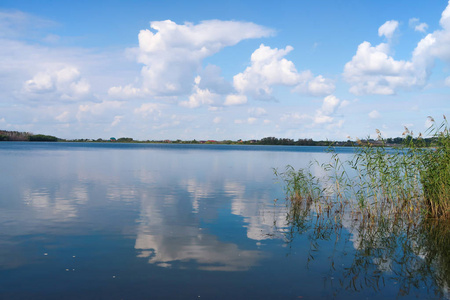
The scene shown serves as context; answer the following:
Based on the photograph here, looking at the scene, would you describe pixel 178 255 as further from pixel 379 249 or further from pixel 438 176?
pixel 438 176

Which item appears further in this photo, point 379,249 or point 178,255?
point 379,249

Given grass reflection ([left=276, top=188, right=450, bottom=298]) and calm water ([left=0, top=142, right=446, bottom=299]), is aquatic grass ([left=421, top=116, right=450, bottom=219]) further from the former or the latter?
calm water ([left=0, top=142, right=446, bottom=299])

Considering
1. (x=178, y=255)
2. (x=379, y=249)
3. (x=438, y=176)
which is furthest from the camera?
(x=438, y=176)

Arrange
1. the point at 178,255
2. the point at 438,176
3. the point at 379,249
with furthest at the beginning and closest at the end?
the point at 438,176, the point at 379,249, the point at 178,255

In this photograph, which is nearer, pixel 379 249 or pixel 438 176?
pixel 379 249

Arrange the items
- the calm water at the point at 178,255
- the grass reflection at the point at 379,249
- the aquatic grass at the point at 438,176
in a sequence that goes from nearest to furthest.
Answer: the calm water at the point at 178,255 < the grass reflection at the point at 379,249 < the aquatic grass at the point at 438,176

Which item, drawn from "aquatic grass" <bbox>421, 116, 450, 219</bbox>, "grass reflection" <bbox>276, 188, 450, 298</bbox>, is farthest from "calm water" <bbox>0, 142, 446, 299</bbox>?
"aquatic grass" <bbox>421, 116, 450, 219</bbox>

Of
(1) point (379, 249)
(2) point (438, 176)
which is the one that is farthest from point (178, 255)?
(2) point (438, 176)

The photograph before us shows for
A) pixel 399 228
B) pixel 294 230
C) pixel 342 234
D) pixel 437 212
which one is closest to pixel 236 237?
pixel 294 230

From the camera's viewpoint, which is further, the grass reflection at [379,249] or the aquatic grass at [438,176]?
the aquatic grass at [438,176]

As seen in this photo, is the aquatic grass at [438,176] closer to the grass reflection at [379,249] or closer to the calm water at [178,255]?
the grass reflection at [379,249]

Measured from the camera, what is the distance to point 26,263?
12055 millimetres

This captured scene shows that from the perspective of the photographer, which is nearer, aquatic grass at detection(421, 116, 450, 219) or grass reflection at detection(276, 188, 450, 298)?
grass reflection at detection(276, 188, 450, 298)

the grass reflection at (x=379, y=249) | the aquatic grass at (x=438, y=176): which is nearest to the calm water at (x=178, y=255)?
the grass reflection at (x=379, y=249)
